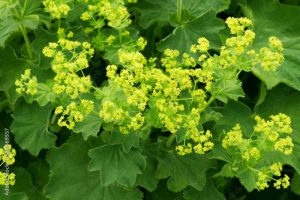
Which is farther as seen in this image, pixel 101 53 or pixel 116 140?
pixel 101 53

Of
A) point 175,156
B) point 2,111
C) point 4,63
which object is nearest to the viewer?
point 175,156

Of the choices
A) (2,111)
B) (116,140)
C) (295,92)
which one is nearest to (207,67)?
(116,140)

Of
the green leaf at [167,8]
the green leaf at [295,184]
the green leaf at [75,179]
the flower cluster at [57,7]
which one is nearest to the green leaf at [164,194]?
the green leaf at [75,179]

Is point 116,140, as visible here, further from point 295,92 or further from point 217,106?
point 295,92

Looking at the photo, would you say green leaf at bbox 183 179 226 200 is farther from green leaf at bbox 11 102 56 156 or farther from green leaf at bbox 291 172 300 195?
green leaf at bbox 11 102 56 156

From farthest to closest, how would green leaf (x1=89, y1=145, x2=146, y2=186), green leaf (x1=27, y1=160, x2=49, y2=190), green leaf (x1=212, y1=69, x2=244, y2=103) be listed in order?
green leaf (x1=27, y1=160, x2=49, y2=190), green leaf (x1=89, y1=145, x2=146, y2=186), green leaf (x1=212, y1=69, x2=244, y2=103)

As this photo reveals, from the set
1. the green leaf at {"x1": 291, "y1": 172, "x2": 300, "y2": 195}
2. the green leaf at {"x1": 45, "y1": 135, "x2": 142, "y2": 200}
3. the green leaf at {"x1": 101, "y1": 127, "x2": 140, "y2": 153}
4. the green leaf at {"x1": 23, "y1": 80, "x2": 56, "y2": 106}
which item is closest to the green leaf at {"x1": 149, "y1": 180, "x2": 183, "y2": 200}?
the green leaf at {"x1": 45, "y1": 135, "x2": 142, "y2": 200}
